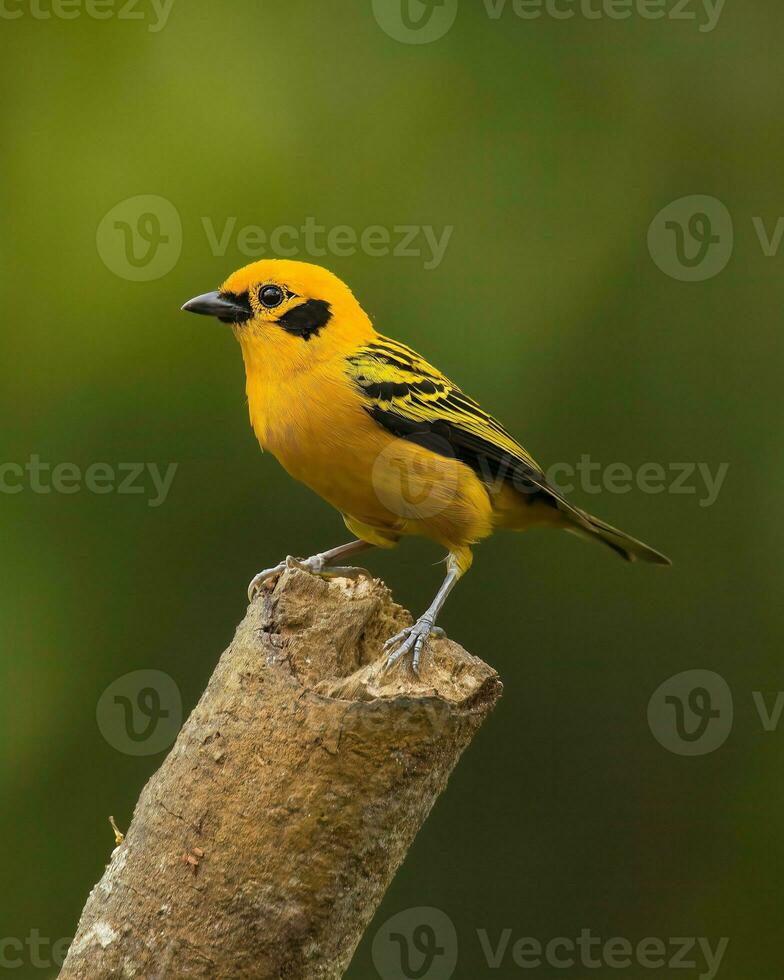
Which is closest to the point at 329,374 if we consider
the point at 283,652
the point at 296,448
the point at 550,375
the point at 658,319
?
the point at 296,448

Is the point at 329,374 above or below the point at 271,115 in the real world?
below

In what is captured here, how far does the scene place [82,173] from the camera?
22.3 feet

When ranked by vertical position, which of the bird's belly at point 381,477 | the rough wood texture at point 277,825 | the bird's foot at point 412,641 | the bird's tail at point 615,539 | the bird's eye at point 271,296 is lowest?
the rough wood texture at point 277,825

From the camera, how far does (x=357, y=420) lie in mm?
4883

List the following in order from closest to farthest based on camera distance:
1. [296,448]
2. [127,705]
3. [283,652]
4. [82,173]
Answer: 1. [283,652]
2. [296,448]
3. [127,705]
4. [82,173]

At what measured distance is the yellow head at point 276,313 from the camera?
4992 mm

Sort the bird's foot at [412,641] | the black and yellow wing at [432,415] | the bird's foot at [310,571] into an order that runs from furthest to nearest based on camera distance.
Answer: the black and yellow wing at [432,415] < the bird's foot at [310,571] < the bird's foot at [412,641]

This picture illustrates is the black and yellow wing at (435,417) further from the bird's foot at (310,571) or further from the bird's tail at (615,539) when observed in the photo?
the bird's foot at (310,571)

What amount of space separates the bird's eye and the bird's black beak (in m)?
0.07

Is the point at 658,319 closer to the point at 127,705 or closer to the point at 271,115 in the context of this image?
the point at 271,115

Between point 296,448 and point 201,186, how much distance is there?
2502mm

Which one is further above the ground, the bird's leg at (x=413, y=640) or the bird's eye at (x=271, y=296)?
the bird's eye at (x=271, y=296)

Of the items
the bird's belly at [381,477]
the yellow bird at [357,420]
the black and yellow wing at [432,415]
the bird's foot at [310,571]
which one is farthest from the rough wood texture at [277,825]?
the black and yellow wing at [432,415]

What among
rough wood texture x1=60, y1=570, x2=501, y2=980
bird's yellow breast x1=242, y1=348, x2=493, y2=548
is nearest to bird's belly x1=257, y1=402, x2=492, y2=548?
→ bird's yellow breast x1=242, y1=348, x2=493, y2=548
